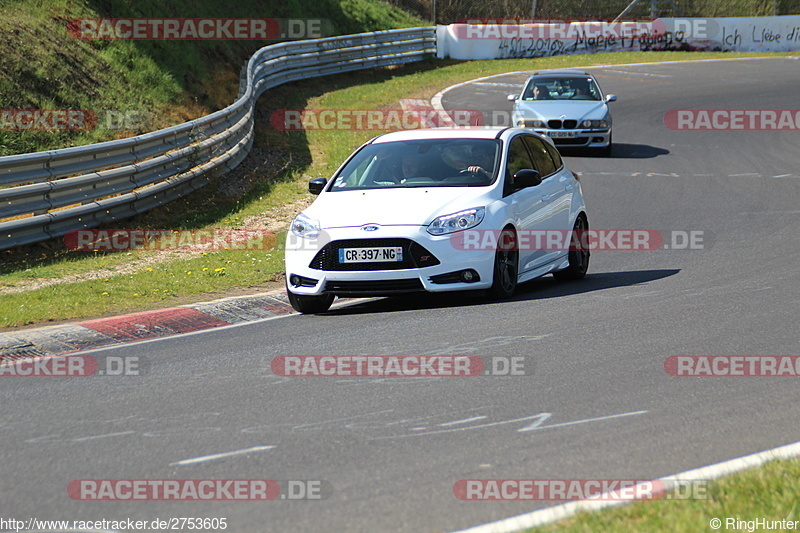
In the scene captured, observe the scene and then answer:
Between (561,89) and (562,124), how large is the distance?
1.53 m

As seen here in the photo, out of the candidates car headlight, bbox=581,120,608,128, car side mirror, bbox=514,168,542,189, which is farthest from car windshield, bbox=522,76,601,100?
car side mirror, bbox=514,168,542,189

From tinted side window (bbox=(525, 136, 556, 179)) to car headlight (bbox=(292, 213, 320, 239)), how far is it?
2.69 metres

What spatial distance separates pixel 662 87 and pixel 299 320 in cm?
2469

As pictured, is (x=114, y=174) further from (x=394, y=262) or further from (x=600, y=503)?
(x=600, y=503)

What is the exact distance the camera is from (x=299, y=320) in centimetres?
954

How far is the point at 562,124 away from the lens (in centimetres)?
2184

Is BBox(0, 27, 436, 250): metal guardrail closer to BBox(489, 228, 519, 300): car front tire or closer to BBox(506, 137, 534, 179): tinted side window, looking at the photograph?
BBox(506, 137, 534, 179): tinted side window

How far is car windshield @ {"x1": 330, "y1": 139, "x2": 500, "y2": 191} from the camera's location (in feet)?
33.9

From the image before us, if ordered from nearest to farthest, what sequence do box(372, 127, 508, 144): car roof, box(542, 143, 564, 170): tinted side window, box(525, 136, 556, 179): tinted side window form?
box(372, 127, 508, 144): car roof
box(525, 136, 556, 179): tinted side window
box(542, 143, 564, 170): tinted side window

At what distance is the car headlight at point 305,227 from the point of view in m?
9.68

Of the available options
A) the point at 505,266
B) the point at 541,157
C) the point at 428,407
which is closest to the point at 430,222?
the point at 505,266

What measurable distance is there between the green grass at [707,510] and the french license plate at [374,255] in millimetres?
5079

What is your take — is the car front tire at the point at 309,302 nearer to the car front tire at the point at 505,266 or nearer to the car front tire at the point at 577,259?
the car front tire at the point at 505,266

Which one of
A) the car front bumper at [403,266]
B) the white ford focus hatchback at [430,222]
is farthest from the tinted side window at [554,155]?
the car front bumper at [403,266]
